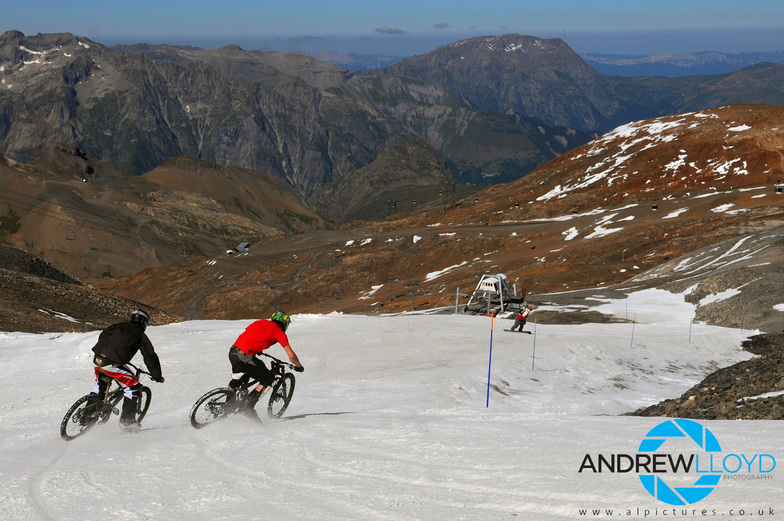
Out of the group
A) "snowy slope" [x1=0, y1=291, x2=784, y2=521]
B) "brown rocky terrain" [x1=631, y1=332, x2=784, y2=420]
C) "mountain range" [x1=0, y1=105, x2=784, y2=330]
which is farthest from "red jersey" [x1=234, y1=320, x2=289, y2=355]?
"mountain range" [x1=0, y1=105, x2=784, y2=330]

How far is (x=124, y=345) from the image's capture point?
46.0 feet

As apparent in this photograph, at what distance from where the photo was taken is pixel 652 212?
11056cm

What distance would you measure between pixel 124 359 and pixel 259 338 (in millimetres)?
2705

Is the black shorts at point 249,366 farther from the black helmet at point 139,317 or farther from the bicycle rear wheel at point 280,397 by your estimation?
the black helmet at point 139,317

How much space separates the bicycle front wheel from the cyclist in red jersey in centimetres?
27

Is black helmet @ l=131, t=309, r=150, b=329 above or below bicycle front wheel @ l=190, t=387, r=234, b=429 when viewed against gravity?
above

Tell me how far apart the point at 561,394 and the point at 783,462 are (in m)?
16.7

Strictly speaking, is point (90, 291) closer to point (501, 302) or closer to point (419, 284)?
point (501, 302)

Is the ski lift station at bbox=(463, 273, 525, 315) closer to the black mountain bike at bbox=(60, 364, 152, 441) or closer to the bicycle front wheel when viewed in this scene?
the bicycle front wheel

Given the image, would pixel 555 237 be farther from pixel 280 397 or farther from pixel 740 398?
pixel 280 397

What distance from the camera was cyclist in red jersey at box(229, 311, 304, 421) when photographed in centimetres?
1436

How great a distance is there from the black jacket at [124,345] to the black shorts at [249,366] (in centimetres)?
151

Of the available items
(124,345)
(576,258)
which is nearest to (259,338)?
(124,345)

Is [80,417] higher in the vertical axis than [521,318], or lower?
higher
